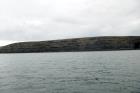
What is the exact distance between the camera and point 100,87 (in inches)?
1273

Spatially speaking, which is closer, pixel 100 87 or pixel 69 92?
pixel 69 92

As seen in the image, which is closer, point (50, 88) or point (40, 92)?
point (40, 92)

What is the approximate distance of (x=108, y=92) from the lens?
2897 cm

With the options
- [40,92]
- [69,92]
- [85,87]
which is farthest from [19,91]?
[85,87]

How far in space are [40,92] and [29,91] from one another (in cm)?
199

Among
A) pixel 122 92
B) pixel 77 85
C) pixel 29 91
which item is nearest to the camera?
pixel 122 92

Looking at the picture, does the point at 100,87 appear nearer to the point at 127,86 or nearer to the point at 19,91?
the point at 127,86

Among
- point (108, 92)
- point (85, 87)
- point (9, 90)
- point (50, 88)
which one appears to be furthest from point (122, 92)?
point (9, 90)

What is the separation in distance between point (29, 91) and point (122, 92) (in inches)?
533

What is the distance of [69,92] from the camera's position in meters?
29.5

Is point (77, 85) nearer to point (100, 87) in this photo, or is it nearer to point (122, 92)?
point (100, 87)

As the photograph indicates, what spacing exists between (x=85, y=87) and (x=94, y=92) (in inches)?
141

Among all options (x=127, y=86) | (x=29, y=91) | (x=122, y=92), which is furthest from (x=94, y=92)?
(x=29, y=91)

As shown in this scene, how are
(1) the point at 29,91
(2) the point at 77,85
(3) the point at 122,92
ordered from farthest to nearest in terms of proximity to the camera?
1. (2) the point at 77,85
2. (1) the point at 29,91
3. (3) the point at 122,92
